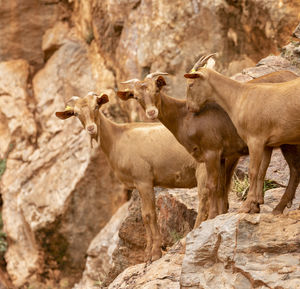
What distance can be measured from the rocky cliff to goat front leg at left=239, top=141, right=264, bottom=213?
5.33 meters

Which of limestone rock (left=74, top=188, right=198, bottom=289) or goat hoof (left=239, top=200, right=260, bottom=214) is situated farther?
limestone rock (left=74, top=188, right=198, bottom=289)

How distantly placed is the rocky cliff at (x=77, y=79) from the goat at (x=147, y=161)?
3.44 meters

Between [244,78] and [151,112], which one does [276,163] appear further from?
[151,112]

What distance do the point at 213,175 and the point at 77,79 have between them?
11.1 metres

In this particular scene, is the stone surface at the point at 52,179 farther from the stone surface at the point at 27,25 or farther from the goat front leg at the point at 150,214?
the goat front leg at the point at 150,214

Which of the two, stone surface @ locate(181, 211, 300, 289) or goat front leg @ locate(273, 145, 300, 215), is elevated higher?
goat front leg @ locate(273, 145, 300, 215)

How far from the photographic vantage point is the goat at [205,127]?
24.0ft

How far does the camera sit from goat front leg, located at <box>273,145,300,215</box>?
6.74m

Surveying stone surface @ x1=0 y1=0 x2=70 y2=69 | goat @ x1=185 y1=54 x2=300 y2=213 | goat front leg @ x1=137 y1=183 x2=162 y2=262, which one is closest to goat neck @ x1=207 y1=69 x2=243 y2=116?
goat @ x1=185 y1=54 x2=300 y2=213

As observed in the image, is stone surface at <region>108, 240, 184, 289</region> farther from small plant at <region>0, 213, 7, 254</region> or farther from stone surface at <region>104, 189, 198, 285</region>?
small plant at <region>0, 213, 7, 254</region>

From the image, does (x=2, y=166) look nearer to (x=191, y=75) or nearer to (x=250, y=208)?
(x=191, y=75)

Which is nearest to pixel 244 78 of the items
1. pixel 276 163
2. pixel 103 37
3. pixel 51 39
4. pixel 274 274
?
pixel 276 163

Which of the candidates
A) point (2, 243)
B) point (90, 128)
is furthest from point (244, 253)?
→ point (2, 243)

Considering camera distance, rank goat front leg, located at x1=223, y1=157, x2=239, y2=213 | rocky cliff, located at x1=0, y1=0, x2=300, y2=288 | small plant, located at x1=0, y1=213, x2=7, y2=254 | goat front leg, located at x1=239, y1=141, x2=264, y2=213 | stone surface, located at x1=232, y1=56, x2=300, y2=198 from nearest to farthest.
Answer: goat front leg, located at x1=239, y1=141, x2=264, y2=213, goat front leg, located at x1=223, y1=157, x2=239, y2=213, stone surface, located at x1=232, y1=56, x2=300, y2=198, rocky cliff, located at x1=0, y1=0, x2=300, y2=288, small plant, located at x1=0, y1=213, x2=7, y2=254
